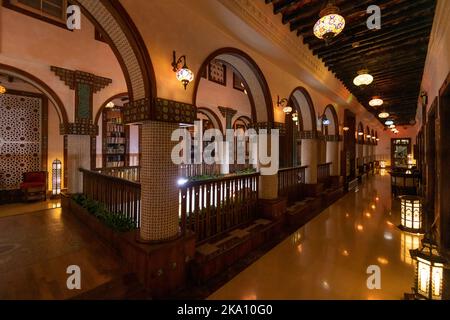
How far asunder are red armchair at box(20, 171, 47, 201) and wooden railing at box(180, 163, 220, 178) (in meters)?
4.62

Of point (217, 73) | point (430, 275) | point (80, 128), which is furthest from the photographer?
point (217, 73)

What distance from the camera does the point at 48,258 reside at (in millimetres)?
3426

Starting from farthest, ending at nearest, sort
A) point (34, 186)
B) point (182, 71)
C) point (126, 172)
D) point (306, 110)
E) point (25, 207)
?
point (306, 110) → point (126, 172) → point (34, 186) → point (25, 207) → point (182, 71)

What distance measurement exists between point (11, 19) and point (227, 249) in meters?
7.49

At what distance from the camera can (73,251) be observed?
3691mm

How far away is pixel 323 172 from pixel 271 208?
4970 millimetres

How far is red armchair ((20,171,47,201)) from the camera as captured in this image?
7086 mm

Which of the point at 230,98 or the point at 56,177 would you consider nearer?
the point at 56,177

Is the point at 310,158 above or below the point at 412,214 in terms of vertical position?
above

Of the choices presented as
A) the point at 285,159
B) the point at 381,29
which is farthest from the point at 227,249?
the point at 285,159

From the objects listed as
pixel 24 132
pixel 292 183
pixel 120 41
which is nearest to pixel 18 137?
pixel 24 132

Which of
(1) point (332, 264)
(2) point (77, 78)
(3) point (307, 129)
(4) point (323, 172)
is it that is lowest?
(1) point (332, 264)

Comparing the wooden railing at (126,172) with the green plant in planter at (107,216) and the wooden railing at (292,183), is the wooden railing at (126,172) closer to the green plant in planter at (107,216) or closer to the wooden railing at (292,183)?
the green plant in planter at (107,216)

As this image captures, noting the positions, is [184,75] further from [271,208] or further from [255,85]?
[271,208]
